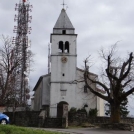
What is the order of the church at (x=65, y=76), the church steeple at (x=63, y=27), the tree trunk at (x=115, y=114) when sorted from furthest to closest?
1. the church steeple at (x=63, y=27)
2. the church at (x=65, y=76)
3. the tree trunk at (x=115, y=114)

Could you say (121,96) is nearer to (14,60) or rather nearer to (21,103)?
(14,60)

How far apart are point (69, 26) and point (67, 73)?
26.8 ft

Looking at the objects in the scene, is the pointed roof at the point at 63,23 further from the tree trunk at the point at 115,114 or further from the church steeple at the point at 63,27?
the tree trunk at the point at 115,114

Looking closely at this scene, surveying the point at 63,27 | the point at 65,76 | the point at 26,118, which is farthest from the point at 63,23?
the point at 26,118

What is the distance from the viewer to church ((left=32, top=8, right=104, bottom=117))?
52.4m

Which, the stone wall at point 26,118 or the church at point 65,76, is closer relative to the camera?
the stone wall at point 26,118

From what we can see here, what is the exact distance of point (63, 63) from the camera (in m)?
53.2

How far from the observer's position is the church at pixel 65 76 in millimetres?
52406

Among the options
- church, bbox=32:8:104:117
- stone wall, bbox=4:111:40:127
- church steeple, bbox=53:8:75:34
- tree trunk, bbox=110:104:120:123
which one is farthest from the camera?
church steeple, bbox=53:8:75:34

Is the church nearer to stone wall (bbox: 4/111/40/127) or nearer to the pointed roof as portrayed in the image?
the pointed roof

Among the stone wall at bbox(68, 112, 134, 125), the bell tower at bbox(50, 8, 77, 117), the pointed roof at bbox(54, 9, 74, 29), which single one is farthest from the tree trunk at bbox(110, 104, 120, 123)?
the pointed roof at bbox(54, 9, 74, 29)

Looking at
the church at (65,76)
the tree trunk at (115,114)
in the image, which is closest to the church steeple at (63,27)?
the church at (65,76)

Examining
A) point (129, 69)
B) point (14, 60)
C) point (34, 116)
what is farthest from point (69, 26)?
point (129, 69)

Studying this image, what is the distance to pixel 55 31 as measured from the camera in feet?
178
